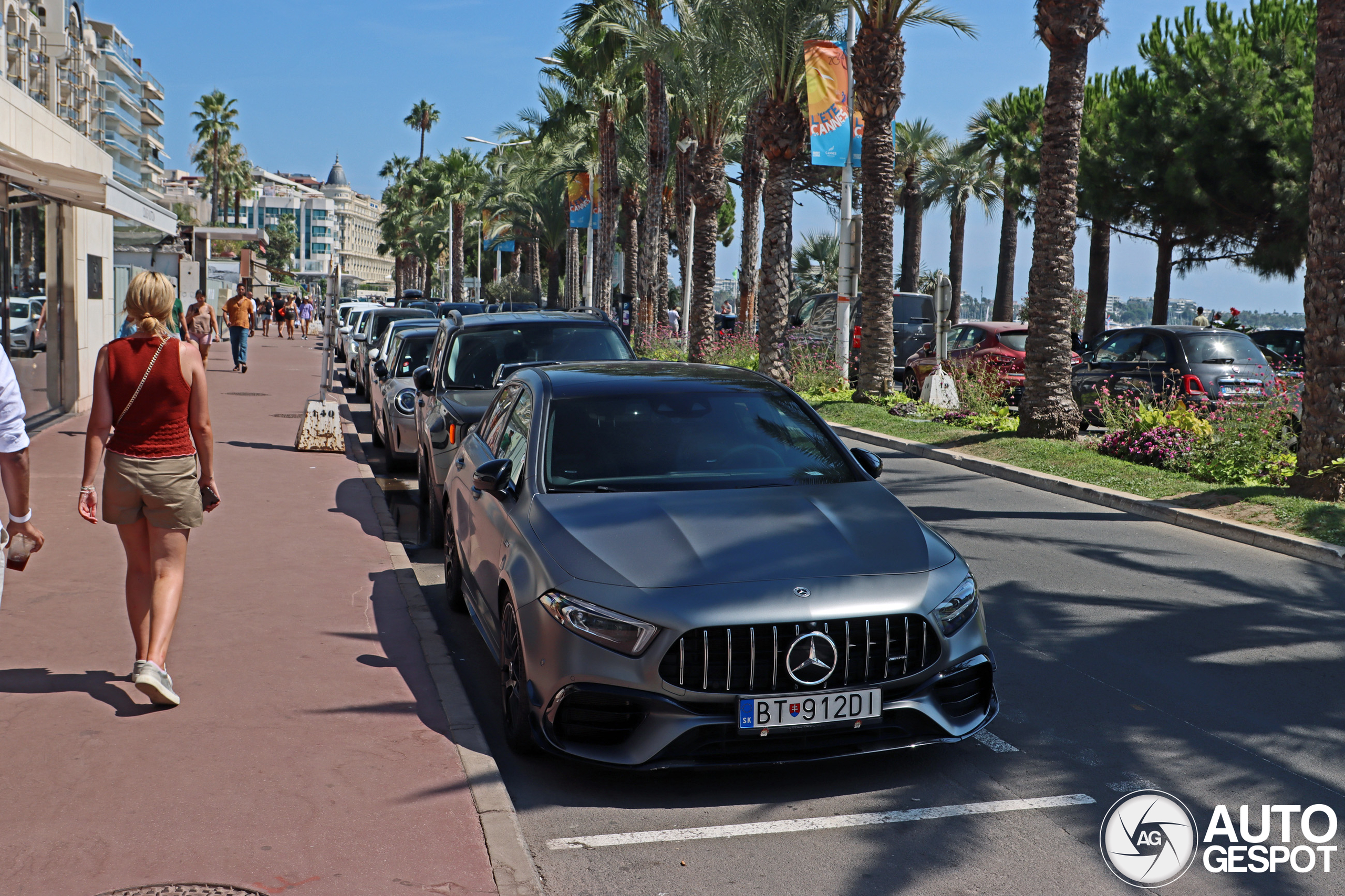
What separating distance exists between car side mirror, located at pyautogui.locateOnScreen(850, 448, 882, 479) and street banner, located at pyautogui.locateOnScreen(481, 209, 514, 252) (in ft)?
205

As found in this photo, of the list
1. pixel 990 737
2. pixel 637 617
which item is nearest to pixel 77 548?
pixel 637 617

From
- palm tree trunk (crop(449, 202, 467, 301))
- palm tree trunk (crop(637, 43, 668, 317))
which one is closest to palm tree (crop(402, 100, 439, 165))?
palm tree trunk (crop(449, 202, 467, 301))

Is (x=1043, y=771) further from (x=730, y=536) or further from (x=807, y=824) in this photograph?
(x=730, y=536)

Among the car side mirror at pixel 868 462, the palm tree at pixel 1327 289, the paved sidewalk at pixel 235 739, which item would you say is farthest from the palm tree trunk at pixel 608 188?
the car side mirror at pixel 868 462

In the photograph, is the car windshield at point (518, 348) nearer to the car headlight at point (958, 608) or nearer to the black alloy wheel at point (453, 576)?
the black alloy wheel at point (453, 576)

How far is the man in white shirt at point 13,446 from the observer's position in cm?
422

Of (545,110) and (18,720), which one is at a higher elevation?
(545,110)

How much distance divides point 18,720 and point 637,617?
2724 millimetres

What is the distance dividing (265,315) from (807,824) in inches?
2367

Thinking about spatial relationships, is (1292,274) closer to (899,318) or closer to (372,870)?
(899,318)

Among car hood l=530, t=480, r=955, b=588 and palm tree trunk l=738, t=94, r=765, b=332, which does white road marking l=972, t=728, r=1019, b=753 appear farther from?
palm tree trunk l=738, t=94, r=765, b=332

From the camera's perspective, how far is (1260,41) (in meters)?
31.3

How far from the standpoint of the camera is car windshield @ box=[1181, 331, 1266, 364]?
15750 mm

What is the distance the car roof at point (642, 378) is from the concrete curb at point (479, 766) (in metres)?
1.47
